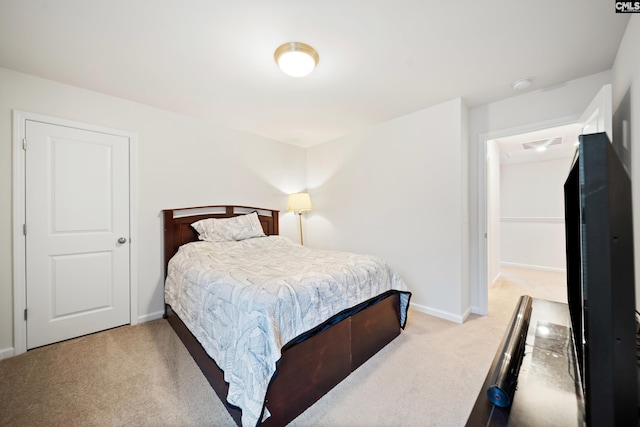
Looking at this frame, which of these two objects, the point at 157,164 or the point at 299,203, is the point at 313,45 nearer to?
the point at 157,164

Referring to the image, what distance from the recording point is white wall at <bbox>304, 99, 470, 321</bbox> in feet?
9.00

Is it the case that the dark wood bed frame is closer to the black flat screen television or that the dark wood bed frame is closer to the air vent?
the black flat screen television

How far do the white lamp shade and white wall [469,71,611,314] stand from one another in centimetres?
231

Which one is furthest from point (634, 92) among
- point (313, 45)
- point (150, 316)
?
point (150, 316)

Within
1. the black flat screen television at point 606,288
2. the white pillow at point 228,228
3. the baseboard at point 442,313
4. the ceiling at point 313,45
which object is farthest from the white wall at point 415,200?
the black flat screen television at point 606,288

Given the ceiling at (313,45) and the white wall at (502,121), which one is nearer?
the ceiling at (313,45)

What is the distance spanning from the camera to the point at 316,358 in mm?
1611

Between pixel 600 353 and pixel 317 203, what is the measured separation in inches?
153

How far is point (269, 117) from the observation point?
125 inches

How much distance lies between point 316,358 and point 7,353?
8.69ft

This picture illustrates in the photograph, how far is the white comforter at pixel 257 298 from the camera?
1.31 m

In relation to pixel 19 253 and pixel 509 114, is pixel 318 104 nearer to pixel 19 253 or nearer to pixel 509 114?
pixel 509 114

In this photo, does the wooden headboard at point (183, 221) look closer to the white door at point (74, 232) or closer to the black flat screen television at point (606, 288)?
the white door at point (74, 232)

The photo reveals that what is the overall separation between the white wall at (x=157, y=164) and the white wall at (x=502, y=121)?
2.71m
